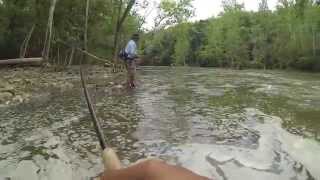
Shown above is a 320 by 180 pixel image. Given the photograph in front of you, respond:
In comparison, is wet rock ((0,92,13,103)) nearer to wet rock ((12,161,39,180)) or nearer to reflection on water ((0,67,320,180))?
reflection on water ((0,67,320,180))

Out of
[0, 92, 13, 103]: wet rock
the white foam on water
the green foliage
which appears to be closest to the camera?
the white foam on water

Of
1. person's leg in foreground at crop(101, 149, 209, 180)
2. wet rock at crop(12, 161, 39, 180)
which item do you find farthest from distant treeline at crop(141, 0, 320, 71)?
person's leg in foreground at crop(101, 149, 209, 180)

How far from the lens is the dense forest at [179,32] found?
3033 centimetres

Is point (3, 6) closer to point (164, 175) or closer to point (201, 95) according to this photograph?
point (201, 95)

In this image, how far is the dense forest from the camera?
30.3 m

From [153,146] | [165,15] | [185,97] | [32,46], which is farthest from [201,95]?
[165,15]

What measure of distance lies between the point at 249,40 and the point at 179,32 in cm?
1038

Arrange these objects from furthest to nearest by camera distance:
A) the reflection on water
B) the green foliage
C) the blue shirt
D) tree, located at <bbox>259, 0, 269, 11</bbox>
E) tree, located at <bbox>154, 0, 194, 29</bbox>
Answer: tree, located at <bbox>259, 0, 269, 11</bbox> < tree, located at <bbox>154, 0, 194, 29</bbox> < the green foliage < the blue shirt < the reflection on water

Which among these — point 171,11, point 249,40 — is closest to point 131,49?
point 171,11

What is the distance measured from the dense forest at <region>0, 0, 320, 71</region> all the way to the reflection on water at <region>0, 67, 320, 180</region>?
1.71m

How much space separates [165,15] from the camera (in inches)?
1932

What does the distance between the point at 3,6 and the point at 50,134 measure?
21.7 m

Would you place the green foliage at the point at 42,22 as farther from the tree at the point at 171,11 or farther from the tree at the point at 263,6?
the tree at the point at 263,6

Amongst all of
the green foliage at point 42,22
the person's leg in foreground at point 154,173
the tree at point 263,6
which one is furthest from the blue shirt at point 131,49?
the tree at point 263,6
